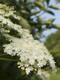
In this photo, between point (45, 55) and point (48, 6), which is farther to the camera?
point (48, 6)

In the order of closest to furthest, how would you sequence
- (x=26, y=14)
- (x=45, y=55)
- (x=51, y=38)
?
(x=45, y=55) → (x=26, y=14) → (x=51, y=38)

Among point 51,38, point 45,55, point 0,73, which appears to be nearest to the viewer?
point 45,55

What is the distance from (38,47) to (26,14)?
1113mm

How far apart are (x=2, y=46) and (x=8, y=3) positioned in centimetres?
100

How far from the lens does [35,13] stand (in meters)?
3.00

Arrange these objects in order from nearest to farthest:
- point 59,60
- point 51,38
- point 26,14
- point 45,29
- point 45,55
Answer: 1. point 45,55
2. point 59,60
3. point 26,14
4. point 45,29
5. point 51,38

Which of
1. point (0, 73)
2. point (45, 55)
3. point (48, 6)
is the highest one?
point (48, 6)

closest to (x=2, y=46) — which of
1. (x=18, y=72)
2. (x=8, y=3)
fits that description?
(x=18, y=72)

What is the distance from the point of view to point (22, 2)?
299cm

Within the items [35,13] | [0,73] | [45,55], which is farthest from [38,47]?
[35,13]

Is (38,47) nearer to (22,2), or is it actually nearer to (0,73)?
(0,73)

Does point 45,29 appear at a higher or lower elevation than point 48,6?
lower

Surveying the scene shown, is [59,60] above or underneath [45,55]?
underneath

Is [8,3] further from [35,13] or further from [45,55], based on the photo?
[45,55]
